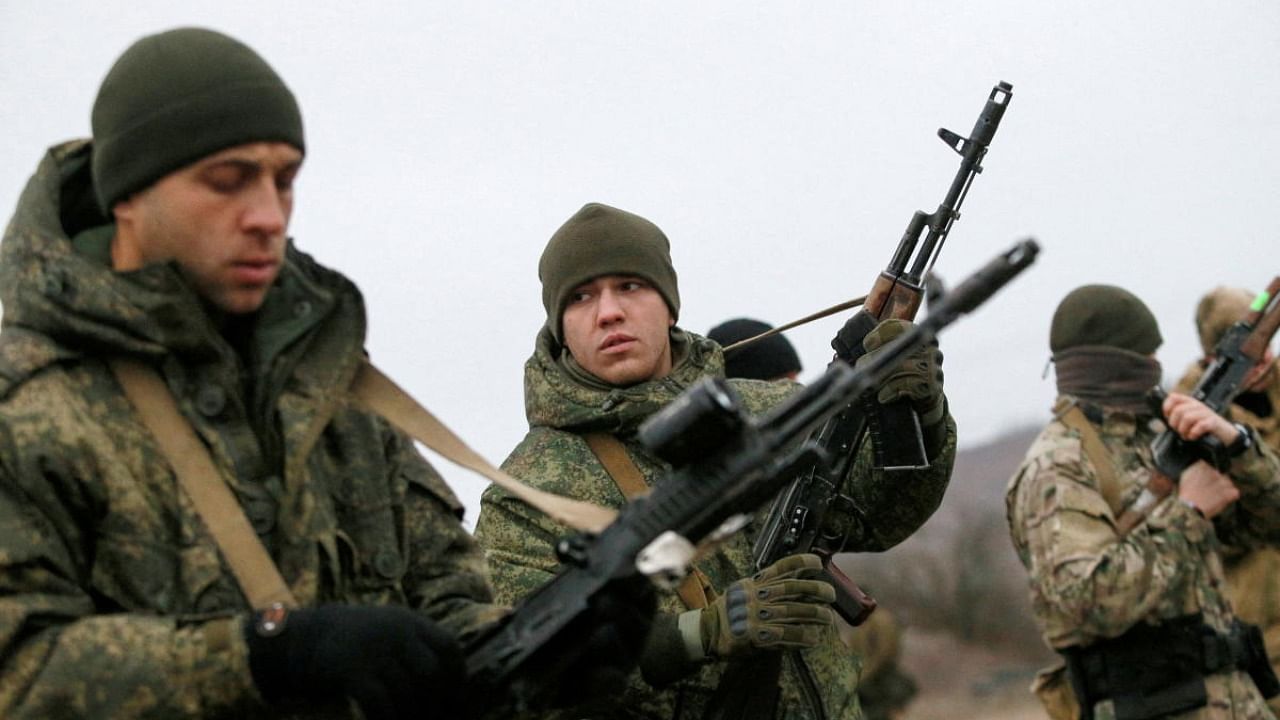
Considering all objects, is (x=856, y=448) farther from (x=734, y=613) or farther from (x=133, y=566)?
(x=133, y=566)

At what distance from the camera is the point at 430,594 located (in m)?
3.58

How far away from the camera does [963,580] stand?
16172mm

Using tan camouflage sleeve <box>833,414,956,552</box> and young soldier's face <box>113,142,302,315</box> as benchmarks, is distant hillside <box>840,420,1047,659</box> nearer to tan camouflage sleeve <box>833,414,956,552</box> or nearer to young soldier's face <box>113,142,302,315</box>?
tan camouflage sleeve <box>833,414,956,552</box>

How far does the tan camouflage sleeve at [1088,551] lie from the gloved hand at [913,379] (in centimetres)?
167

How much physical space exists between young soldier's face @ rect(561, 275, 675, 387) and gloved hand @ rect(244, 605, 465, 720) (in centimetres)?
227

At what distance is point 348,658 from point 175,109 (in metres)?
0.99

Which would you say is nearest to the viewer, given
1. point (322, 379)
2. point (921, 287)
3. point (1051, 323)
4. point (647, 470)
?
point (322, 379)

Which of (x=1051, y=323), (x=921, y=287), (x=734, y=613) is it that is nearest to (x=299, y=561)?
(x=734, y=613)

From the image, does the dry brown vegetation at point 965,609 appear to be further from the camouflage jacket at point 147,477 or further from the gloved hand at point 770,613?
the camouflage jacket at point 147,477

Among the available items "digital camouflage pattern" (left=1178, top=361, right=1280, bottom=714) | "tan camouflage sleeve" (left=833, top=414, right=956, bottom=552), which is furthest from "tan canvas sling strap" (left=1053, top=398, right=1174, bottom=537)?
"tan camouflage sleeve" (left=833, top=414, right=956, bottom=552)

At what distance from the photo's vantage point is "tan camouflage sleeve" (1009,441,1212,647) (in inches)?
265

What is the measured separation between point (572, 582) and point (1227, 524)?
542 centimetres

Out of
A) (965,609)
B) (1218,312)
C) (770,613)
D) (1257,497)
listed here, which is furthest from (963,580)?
(770,613)

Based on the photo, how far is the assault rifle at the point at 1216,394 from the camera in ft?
22.9
